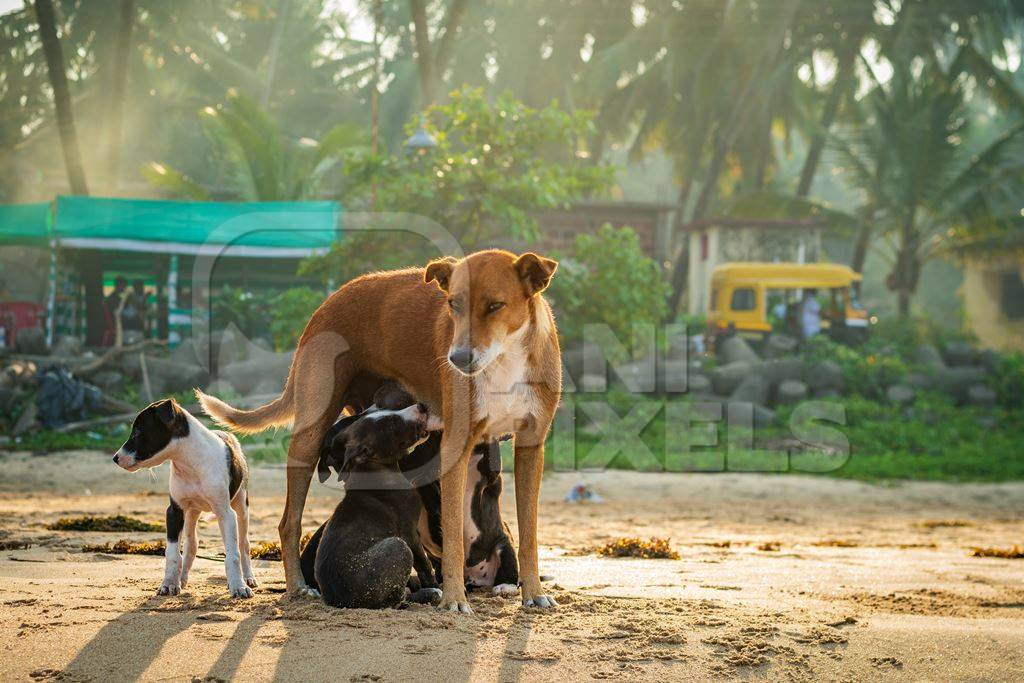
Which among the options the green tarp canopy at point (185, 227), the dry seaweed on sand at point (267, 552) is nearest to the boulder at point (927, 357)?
the green tarp canopy at point (185, 227)

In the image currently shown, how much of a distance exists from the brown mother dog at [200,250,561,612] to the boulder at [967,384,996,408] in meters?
16.4

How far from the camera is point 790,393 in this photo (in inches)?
757

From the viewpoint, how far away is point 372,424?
5406 millimetres

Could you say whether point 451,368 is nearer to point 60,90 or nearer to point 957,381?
point 957,381

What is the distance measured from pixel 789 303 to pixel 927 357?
327 cm

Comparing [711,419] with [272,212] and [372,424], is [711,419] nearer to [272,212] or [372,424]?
[272,212]

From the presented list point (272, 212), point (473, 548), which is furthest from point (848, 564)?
point (272, 212)

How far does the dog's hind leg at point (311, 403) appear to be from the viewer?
561 centimetres

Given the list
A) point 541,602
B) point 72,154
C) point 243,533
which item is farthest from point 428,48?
point 541,602

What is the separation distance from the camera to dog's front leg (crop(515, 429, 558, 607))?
17.2 feet

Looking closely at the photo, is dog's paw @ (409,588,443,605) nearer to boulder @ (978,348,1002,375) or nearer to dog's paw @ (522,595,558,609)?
dog's paw @ (522,595,558,609)

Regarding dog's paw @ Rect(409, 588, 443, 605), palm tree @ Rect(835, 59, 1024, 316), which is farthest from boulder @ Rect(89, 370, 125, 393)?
palm tree @ Rect(835, 59, 1024, 316)

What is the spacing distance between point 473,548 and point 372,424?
2.98 ft

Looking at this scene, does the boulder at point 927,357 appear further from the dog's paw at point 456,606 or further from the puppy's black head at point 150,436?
the puppy's black head at point 150,436
